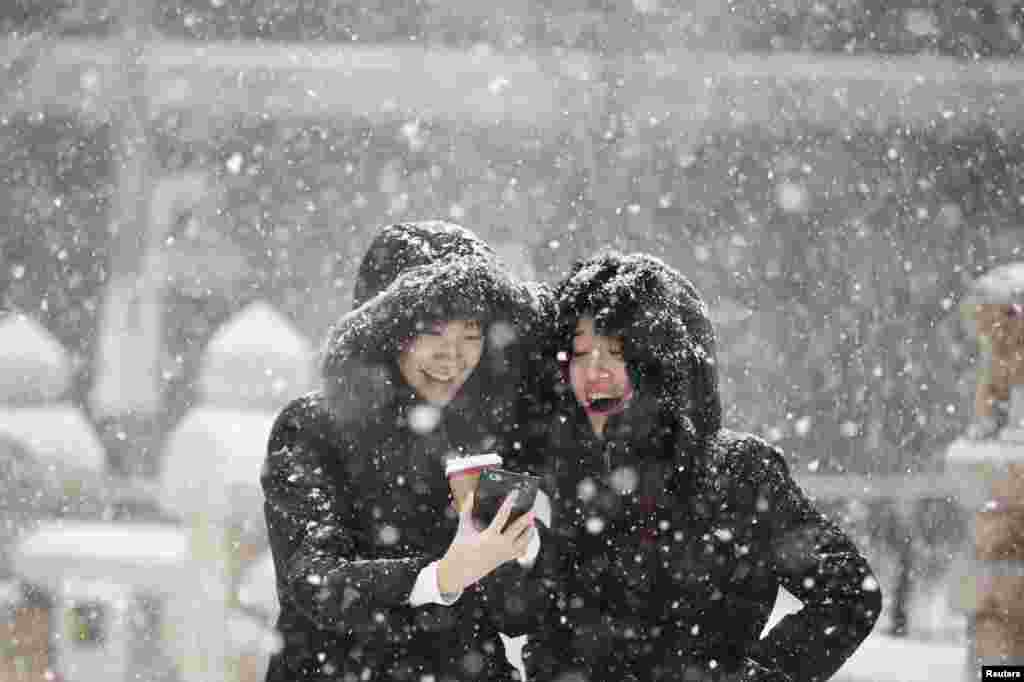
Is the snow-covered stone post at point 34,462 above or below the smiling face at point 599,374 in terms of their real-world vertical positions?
below

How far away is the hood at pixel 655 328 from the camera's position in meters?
2.55

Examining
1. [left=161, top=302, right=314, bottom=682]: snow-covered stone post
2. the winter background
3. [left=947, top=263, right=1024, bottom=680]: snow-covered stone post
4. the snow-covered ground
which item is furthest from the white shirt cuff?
the winter background

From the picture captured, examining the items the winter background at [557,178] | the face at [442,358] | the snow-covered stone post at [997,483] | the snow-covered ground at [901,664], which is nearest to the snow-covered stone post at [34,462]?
the face at [442,358]

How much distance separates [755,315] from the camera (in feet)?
39.0

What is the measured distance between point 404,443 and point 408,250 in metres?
0.40

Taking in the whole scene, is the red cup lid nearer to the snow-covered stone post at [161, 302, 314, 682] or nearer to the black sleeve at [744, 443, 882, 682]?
the black sleeve at [744, 443, 882, 682]

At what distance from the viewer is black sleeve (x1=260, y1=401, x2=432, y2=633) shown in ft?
7.82

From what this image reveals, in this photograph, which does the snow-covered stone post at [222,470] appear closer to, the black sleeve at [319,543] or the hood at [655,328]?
the black sleeve at [319,543]

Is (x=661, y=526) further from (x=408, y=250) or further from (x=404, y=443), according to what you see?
(x=408, y=250)

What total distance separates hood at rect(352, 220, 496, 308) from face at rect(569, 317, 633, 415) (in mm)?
268

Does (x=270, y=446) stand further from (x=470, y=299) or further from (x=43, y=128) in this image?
(x=43, y=128)

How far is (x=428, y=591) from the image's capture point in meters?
2.37

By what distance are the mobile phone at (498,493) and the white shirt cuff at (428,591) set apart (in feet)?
0.44

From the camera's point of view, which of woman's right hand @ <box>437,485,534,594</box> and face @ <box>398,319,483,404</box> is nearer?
woman's right hand @ <box>437,485,534,594</box>
